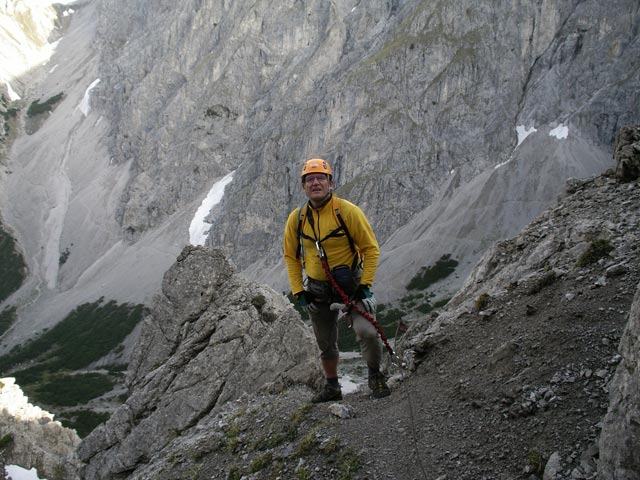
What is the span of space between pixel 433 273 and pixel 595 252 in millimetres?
79759

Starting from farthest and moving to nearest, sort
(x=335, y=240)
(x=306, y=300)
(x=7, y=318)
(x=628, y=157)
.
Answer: (x=7, y=318), (x=628, y=157), (x=306, y=300), (x=335, y=240)

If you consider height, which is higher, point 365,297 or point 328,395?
point 365,297

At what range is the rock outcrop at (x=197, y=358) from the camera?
627 inches

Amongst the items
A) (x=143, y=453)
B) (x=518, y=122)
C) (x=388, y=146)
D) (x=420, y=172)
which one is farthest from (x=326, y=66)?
(x=143, y=453)

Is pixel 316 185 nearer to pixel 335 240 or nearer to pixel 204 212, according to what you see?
pixel 335 240

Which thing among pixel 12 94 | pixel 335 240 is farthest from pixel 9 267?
pixel 335 240

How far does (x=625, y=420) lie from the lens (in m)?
4.39

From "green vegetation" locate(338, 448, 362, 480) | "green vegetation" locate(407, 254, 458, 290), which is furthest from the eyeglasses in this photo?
"green vegetation" locate(407, 254, 458, 290)

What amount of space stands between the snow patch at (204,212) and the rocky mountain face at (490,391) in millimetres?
118576

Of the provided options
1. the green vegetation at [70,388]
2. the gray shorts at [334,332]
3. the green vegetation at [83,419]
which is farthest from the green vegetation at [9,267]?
the gray shorts at [334,332]

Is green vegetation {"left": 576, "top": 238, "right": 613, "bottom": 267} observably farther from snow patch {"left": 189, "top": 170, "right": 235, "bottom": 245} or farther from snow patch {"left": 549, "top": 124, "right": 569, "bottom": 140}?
snow patch {"left": 189, "top": 170, "right": 235, "bottom": 245}

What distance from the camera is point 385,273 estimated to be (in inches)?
3711

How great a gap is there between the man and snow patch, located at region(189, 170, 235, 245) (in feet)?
412

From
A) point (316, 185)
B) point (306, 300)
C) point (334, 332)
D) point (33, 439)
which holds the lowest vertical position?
point (33, 439)
